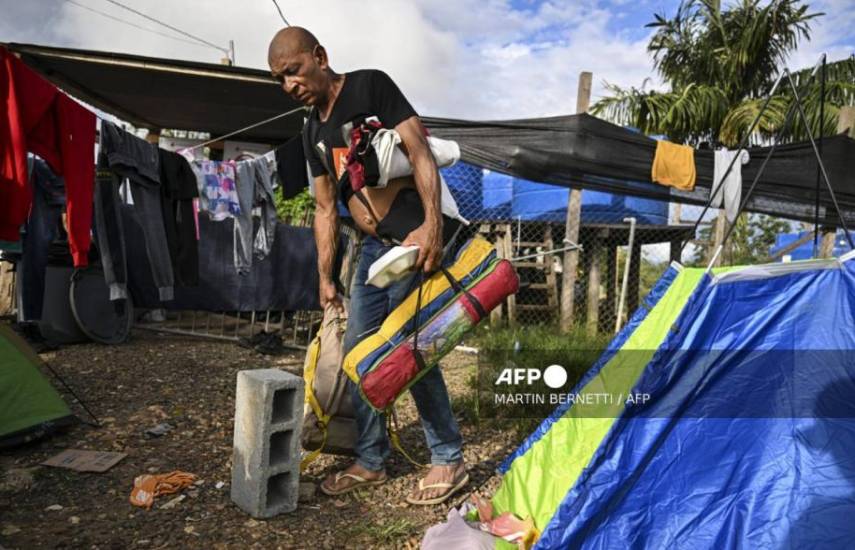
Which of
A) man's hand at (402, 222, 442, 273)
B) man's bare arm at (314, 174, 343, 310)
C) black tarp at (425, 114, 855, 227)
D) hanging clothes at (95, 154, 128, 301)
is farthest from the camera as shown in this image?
hanging clothes at (95, 154, 128, 301)

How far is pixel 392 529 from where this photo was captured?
7.50ft

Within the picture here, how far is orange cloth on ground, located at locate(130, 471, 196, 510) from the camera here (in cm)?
248

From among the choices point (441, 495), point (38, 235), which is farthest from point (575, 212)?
point (38, 235)

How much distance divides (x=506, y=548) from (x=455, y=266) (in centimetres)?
110

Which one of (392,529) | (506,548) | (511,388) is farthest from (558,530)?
(511,388)

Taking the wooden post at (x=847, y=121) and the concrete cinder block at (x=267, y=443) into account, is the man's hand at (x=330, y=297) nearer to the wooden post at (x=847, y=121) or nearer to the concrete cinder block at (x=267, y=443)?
the concrete cinder block at (x=267, y=443)

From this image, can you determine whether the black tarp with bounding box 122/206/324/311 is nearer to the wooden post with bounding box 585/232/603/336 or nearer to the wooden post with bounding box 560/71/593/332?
the wooden post with bounding box 560/71/593/332

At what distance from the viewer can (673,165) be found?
13.5ft

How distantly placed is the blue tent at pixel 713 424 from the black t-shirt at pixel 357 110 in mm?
1344

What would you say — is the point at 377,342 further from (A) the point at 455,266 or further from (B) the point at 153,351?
(B) the point at 153,351

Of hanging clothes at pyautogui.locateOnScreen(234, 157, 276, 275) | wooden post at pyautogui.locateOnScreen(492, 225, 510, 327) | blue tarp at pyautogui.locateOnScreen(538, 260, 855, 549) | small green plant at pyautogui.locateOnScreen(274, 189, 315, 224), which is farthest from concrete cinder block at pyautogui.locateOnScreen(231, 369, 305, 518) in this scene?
small green plant at pyautogui.locateOnScreen(274, 189, 315, 224)

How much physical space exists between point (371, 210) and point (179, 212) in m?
2.92

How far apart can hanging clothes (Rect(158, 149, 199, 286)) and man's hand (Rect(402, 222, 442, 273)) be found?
304cm

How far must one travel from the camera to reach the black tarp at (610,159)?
4086 millimetres
